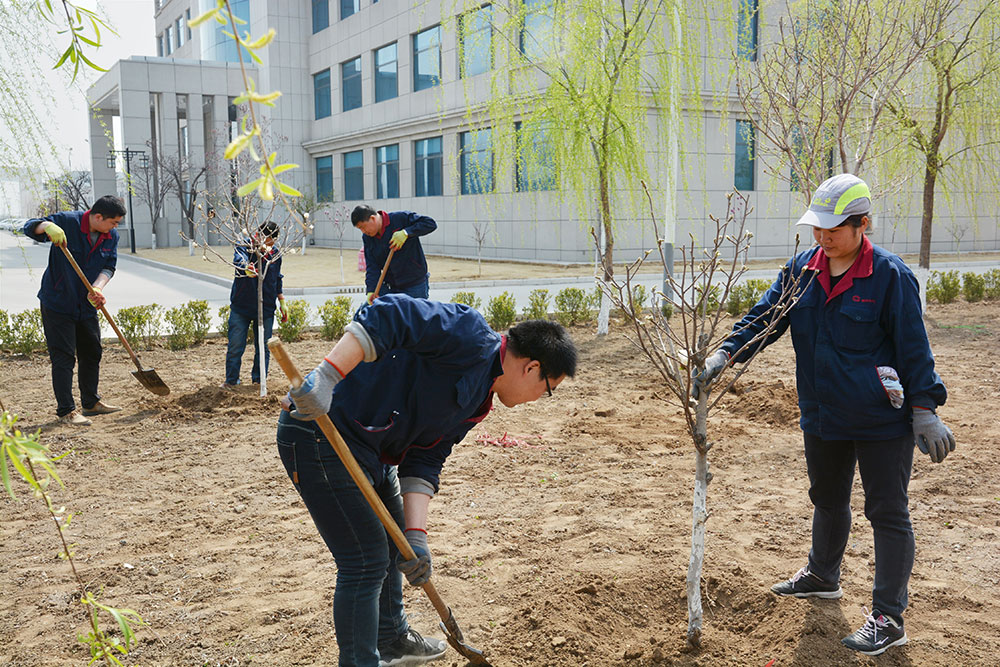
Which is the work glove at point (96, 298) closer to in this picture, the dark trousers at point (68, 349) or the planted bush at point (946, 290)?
the dark trousers at point (68, 349)

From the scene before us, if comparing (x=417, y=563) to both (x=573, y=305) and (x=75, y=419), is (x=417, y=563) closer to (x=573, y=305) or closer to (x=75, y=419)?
(x=75, y=419)

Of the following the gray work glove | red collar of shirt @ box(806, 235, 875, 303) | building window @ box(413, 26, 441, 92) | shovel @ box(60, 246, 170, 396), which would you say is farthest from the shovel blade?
building window @ box(413, 26, 441, 92)

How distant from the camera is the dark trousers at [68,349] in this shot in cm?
627

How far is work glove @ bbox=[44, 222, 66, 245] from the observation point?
5.77 m

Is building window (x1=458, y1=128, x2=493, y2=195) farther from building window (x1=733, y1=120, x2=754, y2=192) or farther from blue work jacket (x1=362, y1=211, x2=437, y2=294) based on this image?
blue work jacket (x1=362, y1=211, x2=437, y2=294)

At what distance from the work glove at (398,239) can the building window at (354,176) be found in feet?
82.9

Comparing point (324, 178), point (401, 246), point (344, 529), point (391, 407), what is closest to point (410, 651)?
point (344, 529)

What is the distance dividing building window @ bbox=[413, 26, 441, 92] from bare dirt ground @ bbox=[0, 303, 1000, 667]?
21.1 meters

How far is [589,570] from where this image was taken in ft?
11.9

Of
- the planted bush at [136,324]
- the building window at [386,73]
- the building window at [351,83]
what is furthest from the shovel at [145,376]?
the building window at [351,83]

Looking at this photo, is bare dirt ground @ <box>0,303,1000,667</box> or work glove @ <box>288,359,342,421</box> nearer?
work glove @ <box>288,359,342,421</box>

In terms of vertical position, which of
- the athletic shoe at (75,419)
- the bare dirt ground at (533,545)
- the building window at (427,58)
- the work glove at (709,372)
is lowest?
the bare dirt ground at (533,545)

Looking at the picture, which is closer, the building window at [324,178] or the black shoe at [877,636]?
the black shoe at [877,636]

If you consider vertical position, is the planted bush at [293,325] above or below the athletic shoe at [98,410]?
above
